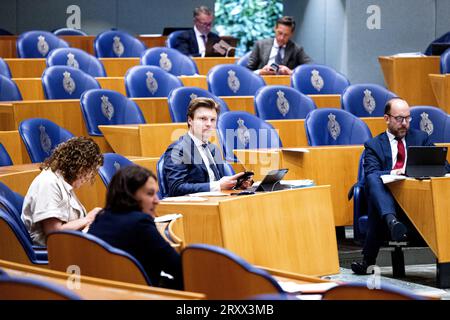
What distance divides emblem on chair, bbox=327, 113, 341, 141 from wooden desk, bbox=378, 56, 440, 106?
2.56m

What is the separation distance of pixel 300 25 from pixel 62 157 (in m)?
8.28

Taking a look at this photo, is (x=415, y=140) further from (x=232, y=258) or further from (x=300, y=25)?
(x=300, y=25)

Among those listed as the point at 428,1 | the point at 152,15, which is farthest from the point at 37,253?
the point at 152,15

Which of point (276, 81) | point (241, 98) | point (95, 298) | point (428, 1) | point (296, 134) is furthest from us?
point (428, 1)

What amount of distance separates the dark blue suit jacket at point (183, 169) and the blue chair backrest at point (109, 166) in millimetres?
206

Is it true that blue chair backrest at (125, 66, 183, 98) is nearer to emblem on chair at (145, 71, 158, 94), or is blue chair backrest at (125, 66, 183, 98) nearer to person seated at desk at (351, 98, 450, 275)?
emblem on chair at (145, 71, 158, 94)

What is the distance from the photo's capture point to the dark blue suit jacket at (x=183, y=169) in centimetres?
Answer: 514

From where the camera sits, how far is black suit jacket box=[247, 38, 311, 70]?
9211mm

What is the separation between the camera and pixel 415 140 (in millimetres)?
6160

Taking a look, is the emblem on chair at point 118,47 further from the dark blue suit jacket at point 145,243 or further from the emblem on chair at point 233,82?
the dark blue suit jacket at point 145,243

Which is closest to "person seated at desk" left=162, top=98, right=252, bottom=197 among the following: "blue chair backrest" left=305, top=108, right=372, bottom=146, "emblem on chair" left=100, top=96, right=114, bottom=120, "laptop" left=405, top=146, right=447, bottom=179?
"laptop" left=405, top=146, right=447, bottom=179

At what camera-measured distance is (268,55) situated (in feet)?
30.2

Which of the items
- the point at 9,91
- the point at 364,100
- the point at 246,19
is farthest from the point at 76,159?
the point at 246,19

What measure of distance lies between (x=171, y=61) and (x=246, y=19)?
6843 millimetres
